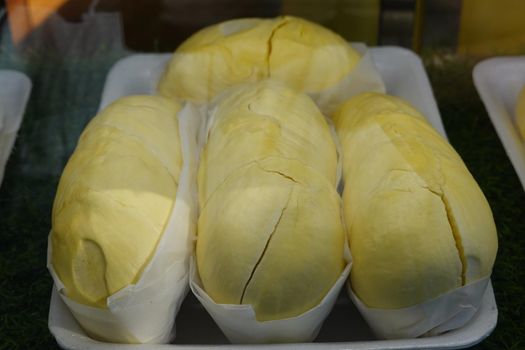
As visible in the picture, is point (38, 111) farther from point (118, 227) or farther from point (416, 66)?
point (416, 66)

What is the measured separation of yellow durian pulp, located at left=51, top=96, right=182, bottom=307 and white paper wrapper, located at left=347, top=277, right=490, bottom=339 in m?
0.30

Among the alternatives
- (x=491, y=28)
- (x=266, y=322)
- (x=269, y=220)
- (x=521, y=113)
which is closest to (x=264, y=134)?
(x=269, y=220)

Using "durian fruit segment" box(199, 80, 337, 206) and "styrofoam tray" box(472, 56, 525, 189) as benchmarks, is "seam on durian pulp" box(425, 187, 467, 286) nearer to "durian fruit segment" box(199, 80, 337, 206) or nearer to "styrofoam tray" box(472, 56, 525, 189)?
"durian fruit segment" box(199, 80, 337, 206)

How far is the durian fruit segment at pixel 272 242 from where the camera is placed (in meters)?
0.91

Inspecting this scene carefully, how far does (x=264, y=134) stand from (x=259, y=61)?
11.9 inches

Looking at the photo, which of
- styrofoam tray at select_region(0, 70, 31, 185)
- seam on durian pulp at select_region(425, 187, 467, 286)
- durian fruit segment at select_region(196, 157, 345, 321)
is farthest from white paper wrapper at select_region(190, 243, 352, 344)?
styrofoam tray at select_region(0, 70, 31, 185)

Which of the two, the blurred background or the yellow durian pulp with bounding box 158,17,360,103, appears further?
the blurred background

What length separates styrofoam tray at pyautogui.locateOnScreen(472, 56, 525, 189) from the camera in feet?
4.33

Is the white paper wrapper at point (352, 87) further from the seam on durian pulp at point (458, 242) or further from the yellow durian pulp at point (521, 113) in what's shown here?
the seam on durian pulp at point (458, 242)

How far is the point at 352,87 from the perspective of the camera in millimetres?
1335

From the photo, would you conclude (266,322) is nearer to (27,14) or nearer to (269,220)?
(269,220)

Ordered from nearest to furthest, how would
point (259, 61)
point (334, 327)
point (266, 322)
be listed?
point (266, 322) → point (334, 327) → point (259, 61)

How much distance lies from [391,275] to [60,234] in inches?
16.6

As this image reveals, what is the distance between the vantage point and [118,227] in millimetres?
942
